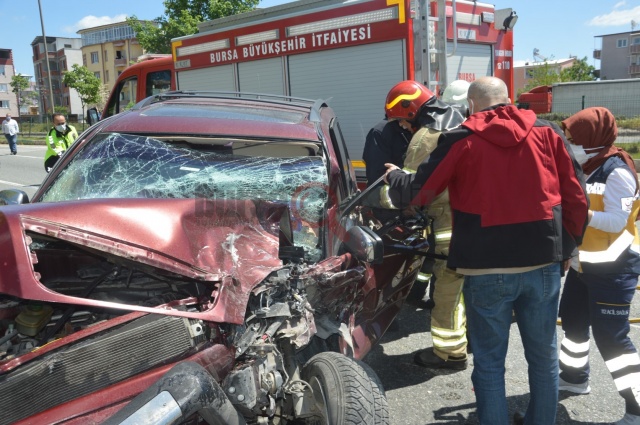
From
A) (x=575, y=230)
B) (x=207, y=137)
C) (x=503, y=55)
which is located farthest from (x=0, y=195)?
(x=503, y=55)

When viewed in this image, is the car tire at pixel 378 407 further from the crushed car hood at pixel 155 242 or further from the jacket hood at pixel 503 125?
the jacket hood at pixel 503 125

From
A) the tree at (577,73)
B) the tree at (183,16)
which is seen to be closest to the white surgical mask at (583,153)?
the tree at (183,16)

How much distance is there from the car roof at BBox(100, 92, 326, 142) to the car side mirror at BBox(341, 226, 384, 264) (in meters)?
0.79

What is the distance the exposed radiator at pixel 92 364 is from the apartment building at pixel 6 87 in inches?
3671

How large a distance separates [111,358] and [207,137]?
1.68 meters

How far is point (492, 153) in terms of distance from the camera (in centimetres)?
257

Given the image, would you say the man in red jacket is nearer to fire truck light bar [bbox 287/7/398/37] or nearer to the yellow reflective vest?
the yellow reflective vest

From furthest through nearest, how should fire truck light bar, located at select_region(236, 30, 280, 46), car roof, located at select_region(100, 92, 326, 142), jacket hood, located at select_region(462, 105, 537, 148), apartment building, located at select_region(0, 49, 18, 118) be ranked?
1. apartment building, located at select_region(0, 49, 18, 118)
2. fire truck light bar, located at select_region(236, 30, 280, 46)
3. car roof, located at select_region(100, 92, 326, 142)
4. jacket hood, located at select_region(462, 105, 537, 148)

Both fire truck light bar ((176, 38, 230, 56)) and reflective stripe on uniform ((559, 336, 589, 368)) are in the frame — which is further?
fire truck light bar ((176, 38, 230, 56))

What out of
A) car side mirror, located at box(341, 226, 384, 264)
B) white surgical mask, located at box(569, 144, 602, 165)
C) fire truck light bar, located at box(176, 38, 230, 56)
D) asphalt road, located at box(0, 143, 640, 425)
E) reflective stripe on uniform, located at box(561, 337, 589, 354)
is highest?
fire truck light bar, located at box(176, 38, 230, 56)

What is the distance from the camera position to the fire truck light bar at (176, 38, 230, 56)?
847 centimetres

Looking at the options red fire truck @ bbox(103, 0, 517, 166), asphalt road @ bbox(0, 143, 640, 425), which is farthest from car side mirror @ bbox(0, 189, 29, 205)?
red fire truck @ bbox(103, 0, 517, 166)

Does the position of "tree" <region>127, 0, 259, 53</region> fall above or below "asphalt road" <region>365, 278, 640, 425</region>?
above

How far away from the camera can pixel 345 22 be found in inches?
273
